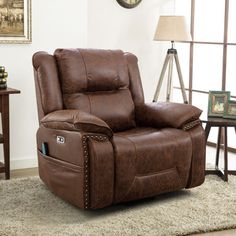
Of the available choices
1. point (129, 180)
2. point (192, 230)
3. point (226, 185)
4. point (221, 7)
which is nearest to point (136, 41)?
point (221, 7)

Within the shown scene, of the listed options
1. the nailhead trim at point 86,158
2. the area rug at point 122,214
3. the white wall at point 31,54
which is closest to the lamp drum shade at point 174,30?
the white wall at point 31,54

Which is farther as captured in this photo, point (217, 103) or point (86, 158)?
point (217, 103)

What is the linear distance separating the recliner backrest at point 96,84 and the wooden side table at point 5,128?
343 millimetres

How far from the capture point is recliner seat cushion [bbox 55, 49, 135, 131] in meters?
3.72

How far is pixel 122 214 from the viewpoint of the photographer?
3285 millimetres

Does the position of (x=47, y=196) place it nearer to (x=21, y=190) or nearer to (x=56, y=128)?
(x=21, y=190)

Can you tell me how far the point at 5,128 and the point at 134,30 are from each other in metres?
1.86

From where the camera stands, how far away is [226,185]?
3.90 meters

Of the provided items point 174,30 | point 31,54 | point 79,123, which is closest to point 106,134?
point 79,123

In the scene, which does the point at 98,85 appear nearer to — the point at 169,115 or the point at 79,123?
the point at 169,115

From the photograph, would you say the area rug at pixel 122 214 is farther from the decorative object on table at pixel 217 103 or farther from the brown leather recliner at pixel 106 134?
the decorative object on table at pixel 217 103

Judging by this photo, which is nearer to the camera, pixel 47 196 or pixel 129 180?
pixel 129 180

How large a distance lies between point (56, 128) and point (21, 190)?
0.66 metres

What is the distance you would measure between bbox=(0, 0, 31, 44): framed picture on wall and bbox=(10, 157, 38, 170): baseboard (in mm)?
997
